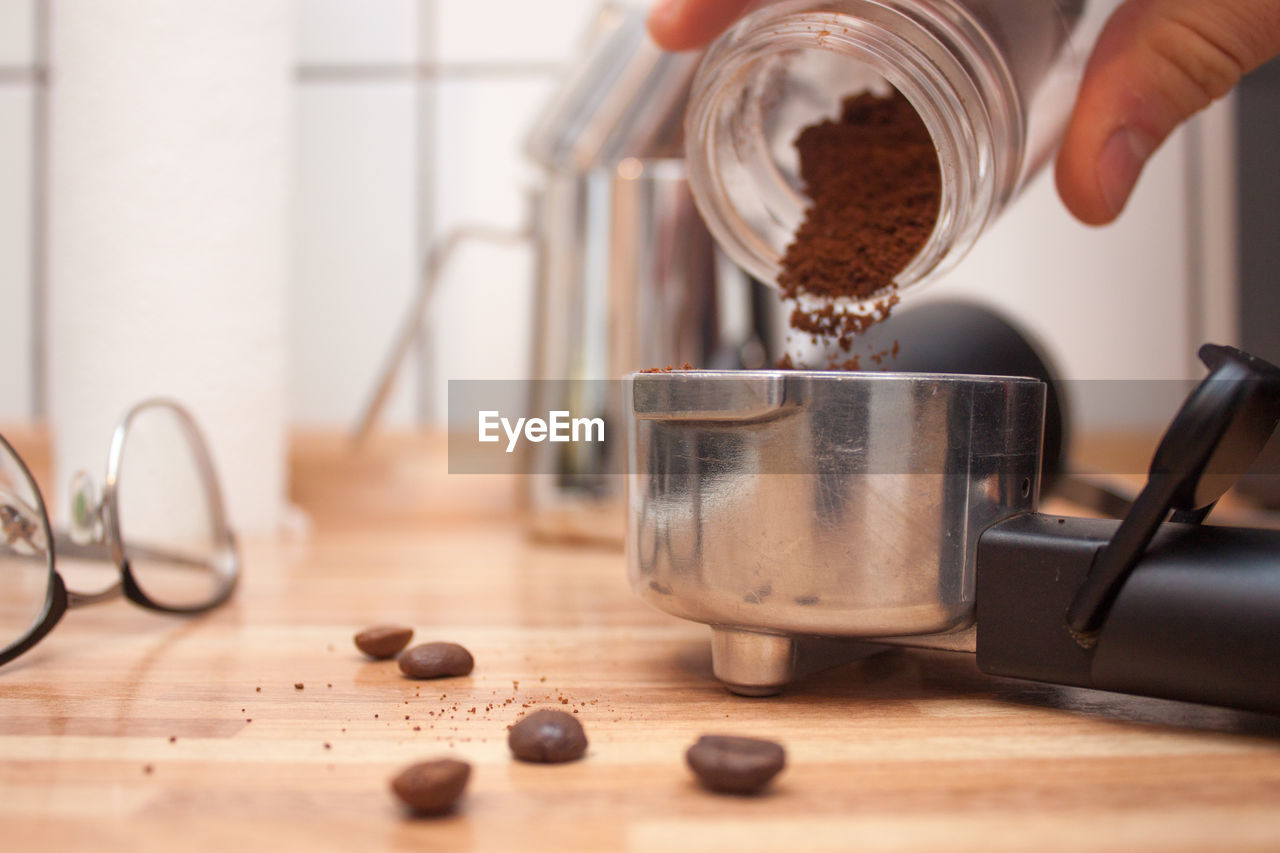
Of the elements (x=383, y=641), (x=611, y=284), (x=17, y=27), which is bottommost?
(x=383, y=641)

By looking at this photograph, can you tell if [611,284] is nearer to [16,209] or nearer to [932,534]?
[932,534]

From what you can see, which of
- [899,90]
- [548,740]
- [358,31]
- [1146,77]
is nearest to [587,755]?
[548,740]

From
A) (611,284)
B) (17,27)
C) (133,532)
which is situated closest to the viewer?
(133,532)

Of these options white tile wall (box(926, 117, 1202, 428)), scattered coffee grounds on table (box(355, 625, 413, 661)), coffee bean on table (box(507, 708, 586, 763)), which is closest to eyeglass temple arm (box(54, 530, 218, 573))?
scattered coffee grounds on table (box(355, 625, 413, 661))

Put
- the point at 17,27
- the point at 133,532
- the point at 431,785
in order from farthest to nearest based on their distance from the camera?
1. the point at 17,27
2. the point at 133,532
3. the point at 431,785

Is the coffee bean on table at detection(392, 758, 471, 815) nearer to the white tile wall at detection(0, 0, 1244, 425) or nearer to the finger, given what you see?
the finger

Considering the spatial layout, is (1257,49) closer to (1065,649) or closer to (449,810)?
(1065,649)

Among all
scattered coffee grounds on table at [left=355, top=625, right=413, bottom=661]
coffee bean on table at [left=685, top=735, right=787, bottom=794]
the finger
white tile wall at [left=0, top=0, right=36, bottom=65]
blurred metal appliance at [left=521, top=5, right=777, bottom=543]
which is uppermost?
white tile wall at [left=0, top=0, right=36, bottom=65]
